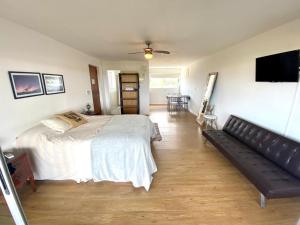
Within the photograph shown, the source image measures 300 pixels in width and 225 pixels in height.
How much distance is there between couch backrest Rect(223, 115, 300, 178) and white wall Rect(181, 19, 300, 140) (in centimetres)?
22

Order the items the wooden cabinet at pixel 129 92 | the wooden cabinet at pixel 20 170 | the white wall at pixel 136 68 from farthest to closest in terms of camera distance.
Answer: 1. the wooden cabinet at pixel 129 92
2. the white wall at pixel 136 68
3. the wooden cabinet at pixel 20 170

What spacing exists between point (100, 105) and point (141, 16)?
15.3ft

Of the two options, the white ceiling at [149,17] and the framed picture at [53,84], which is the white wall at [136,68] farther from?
the white ceiling at [149,17]

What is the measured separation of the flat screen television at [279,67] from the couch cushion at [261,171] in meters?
1.22

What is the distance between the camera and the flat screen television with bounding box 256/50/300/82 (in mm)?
2182

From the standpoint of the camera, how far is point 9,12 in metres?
1.93

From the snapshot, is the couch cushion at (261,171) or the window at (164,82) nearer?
the couch cushion at (261,171)

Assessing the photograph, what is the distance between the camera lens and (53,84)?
121 inches

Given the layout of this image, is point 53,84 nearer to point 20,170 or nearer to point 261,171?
point 20,170

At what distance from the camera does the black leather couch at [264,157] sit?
1.71m

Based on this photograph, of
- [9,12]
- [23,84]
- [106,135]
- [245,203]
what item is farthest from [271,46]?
[23,84]

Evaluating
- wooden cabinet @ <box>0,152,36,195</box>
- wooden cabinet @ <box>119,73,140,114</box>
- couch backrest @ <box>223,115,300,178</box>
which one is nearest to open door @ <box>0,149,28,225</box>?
wooden cabinet @ <box>0,152,36,195</box>

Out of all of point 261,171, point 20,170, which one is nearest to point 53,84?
point 20,170

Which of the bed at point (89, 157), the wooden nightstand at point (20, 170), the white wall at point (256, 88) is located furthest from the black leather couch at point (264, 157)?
the wooden nightstand at point (20, 170)
